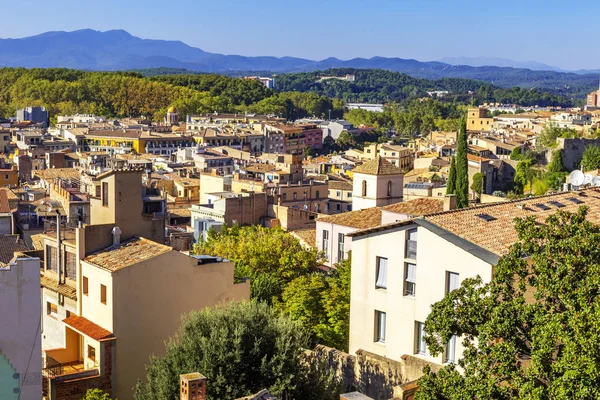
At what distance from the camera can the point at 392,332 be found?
1869 centimetres

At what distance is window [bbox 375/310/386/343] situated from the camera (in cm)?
1909

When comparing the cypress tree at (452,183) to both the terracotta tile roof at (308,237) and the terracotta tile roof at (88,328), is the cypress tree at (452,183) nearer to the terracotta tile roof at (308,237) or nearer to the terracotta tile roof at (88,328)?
the terracotta tile roof at (308,237)

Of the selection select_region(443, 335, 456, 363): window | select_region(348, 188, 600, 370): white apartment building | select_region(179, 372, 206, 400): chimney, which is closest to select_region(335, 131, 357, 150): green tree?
select_region(348, 188, 600, 370): white apartment building

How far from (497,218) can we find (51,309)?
9880 mm

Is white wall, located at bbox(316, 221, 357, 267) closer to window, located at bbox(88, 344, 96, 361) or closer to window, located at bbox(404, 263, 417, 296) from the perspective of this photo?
window, located at bbox(404, 263, 417, 296)

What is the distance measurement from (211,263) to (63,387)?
4.10m

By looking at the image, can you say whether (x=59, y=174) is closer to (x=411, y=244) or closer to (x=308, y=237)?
(x=308, y=237)

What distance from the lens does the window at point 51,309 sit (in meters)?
19.5

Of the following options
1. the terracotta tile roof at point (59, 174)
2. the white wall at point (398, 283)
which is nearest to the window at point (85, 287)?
the white wall at point (398, 283)

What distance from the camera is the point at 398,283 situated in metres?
18.6

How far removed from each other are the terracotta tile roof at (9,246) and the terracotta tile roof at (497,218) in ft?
40.1

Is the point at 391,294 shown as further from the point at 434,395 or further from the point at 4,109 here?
the point at 4,109

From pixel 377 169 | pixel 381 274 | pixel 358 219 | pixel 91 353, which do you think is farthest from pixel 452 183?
pixel 91 353

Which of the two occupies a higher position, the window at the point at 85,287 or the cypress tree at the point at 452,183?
the window at the point at 85,287
